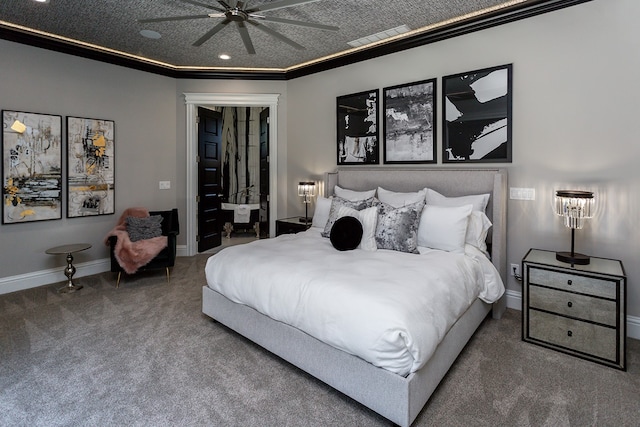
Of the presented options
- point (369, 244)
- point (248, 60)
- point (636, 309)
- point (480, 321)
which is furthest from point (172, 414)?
point (248, 60)

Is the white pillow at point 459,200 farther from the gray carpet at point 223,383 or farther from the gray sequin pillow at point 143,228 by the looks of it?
the gray sequin pillow at point 143,228

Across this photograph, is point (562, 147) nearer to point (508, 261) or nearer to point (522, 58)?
point (522, 58)

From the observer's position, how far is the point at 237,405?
2002 millimetres

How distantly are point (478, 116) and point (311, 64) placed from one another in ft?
8.35

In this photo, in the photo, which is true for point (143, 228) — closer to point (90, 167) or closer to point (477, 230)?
point (90, 167)

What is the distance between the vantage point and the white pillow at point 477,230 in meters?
3.10

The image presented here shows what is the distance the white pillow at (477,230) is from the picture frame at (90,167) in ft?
14.6

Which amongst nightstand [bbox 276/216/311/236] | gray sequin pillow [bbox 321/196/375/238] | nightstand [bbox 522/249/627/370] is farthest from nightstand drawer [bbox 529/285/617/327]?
nightstand [bbox 276/216/311/236]

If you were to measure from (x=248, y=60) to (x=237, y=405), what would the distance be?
4410 millimetres

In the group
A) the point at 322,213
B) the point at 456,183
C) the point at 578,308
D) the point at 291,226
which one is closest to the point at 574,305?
the point at 578,308

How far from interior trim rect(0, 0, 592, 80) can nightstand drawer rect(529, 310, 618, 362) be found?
2626 millimetres

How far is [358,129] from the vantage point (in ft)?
14.9

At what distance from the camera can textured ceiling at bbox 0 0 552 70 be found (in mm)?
3213

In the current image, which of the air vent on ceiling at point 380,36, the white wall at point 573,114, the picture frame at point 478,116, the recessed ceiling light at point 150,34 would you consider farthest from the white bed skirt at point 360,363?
the recessed ceiling light at point 150,34
